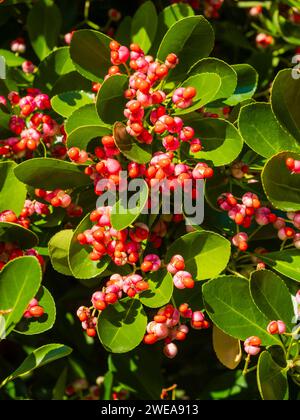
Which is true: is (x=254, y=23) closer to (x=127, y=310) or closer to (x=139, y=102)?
(x=139, y=102)

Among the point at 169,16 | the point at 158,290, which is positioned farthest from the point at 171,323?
the point at 169,16

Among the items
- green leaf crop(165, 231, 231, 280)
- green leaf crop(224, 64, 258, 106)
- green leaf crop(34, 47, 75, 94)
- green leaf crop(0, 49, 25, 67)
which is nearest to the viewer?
green leaf crop(165, 231, 231, 280)

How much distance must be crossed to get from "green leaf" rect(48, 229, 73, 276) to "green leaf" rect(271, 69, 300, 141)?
0.60 meters

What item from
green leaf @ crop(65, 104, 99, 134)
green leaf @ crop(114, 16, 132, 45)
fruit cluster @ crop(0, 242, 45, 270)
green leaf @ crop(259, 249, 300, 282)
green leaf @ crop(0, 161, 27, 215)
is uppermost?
green leaf @ crop(65, 104, 99, 134)

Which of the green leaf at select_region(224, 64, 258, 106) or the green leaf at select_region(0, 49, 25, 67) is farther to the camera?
the green leaf at select_region(0, 49, 25, 67)

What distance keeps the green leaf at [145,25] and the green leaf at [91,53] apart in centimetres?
30

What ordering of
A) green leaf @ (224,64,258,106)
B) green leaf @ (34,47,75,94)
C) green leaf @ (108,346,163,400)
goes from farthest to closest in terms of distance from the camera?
green leaf @ (108,346,163,400), green leaf @ (34,47,75,94), green leaf @ (224,64,258,106)

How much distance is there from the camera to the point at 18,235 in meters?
1.75

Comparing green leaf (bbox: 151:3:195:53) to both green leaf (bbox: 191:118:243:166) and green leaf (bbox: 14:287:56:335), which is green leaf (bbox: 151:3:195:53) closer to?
green leaf (bbox: 191:118:243:166)

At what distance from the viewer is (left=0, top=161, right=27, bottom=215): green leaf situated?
1.76 m

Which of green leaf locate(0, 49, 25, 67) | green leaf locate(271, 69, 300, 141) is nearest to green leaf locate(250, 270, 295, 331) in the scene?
green leaf locate(271, 69, 300, 141)

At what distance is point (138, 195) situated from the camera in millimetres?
1672

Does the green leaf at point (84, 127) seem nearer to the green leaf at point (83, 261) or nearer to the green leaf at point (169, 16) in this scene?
the green leaf at point (83, 261)

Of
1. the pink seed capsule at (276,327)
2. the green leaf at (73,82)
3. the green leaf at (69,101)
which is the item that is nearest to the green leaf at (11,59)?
the green leaf at (73,82)
